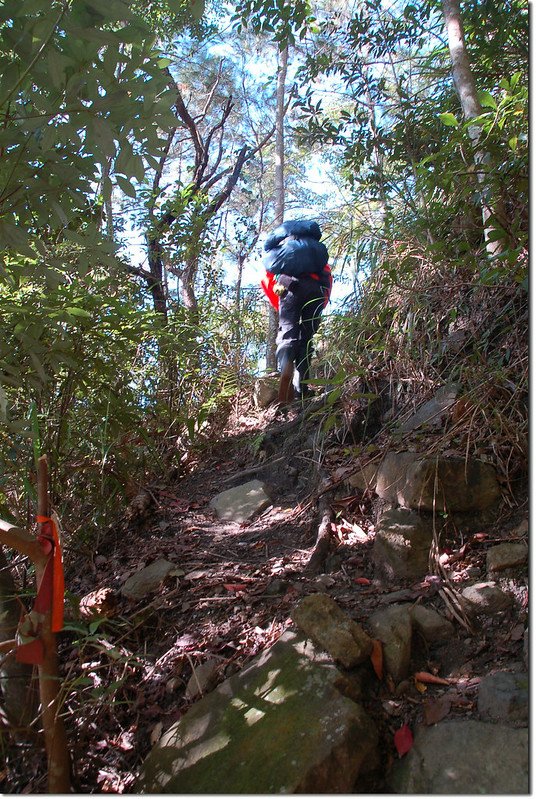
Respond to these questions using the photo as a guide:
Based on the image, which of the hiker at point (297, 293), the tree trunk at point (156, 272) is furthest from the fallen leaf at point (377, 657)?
the tree trunk at point (156, 272)

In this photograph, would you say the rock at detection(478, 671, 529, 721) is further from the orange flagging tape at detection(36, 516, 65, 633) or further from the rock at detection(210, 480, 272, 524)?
the rock at detection(210, 480, 272, 524)

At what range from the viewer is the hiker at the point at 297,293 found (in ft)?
16.4

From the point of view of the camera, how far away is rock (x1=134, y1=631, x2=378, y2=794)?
5.13 feet

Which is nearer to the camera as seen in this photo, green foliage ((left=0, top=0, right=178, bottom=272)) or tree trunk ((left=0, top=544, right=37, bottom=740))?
green foliage ((left=0, top=0, right=178, bottom=272))

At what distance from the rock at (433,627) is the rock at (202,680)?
31.3 inches

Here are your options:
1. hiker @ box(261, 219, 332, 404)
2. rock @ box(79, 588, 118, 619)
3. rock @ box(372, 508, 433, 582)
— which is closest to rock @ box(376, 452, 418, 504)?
rock @ box(372, 508, 433, 582)

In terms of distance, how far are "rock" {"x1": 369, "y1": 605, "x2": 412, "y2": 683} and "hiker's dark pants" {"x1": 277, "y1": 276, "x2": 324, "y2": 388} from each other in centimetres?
307

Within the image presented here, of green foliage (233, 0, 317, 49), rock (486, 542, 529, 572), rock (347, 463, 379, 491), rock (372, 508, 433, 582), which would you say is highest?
green foliage (233, 0, 317, 49)

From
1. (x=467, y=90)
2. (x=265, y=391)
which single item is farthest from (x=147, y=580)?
(x=467, y=90)

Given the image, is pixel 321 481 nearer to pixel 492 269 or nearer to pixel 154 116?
pixel 492 269

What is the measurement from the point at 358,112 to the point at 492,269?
11.9ft

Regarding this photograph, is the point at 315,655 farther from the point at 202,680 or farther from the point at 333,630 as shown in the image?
the point at 202,680

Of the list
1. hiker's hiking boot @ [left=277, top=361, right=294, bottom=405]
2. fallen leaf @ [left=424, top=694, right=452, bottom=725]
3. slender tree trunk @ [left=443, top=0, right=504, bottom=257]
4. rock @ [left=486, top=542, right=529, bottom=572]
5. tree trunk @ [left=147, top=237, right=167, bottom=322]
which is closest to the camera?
fallen leaf @ [left=424, top=694, right=452, bottom=725]

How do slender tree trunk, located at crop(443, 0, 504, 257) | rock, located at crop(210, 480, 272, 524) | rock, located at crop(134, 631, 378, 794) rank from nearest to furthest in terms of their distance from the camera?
rock, located at crop(134, 631, 378, 794)
slender tree trunk, located at crop(443, 0, 504, 257)
rock, located at crop(210, 480, 272, 524)
